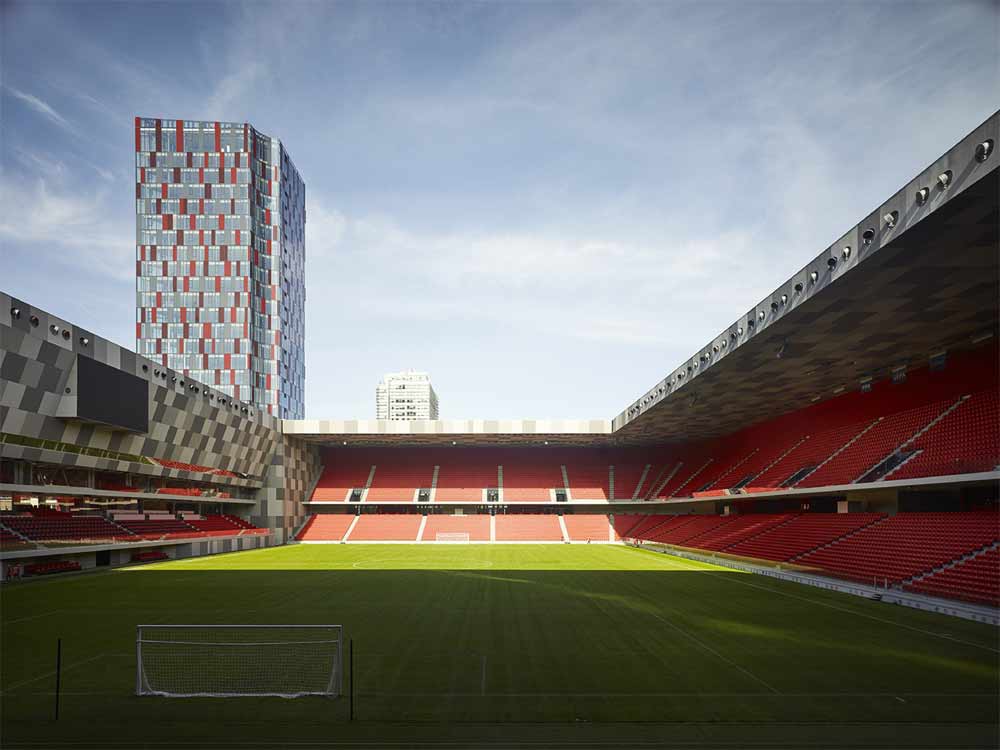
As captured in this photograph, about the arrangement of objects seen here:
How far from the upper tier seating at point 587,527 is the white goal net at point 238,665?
42.4m

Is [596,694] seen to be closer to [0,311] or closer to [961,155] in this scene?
[961,155]

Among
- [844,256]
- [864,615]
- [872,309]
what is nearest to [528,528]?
[864,615]

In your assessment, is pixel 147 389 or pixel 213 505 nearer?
pixel 147 389

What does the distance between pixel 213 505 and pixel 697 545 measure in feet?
116

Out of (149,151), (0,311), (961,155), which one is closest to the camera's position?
(961,155)

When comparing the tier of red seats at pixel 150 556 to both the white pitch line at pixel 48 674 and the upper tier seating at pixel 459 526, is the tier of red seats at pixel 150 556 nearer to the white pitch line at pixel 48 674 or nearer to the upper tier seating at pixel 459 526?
the upper tier seating at pixel 459 526

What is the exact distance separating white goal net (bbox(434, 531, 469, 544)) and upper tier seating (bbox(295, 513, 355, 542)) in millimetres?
8124

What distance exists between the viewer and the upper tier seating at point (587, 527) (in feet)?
183

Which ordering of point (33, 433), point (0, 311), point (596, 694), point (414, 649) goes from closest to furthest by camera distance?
point (596, 694)
point (414, 649)
point (0, 311)
point (33, 433)

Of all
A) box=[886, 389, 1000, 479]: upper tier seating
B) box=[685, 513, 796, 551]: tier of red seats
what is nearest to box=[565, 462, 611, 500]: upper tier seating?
box=[685, 513, 796, 551]: tier of red seats

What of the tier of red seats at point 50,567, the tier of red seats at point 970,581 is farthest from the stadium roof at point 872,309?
the tier of red seats at point 50,567

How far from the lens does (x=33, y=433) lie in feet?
86.2

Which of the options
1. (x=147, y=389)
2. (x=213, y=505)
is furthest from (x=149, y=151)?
(x=147, y=389)

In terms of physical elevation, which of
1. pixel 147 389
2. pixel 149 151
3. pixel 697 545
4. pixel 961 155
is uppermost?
pixel 149 151
